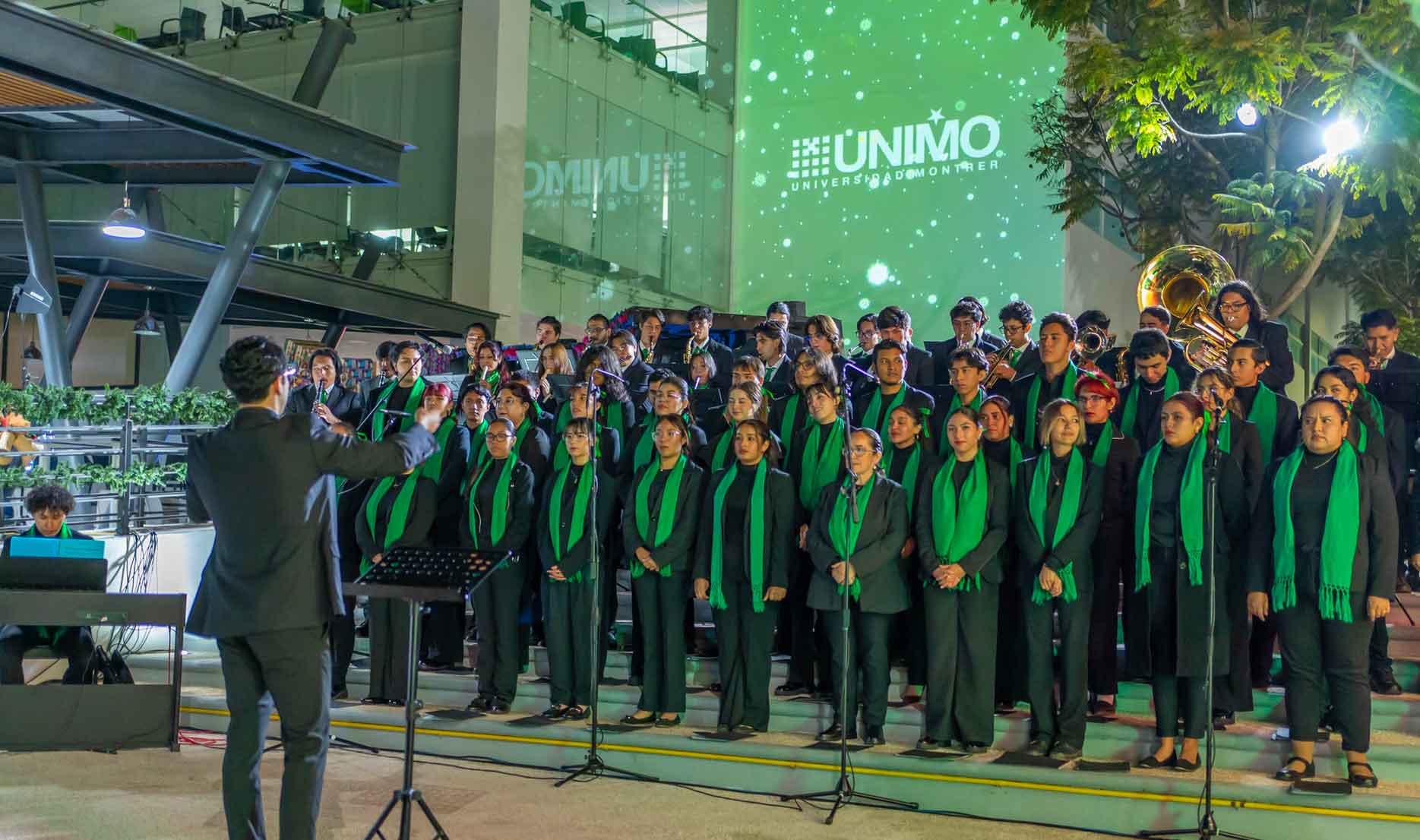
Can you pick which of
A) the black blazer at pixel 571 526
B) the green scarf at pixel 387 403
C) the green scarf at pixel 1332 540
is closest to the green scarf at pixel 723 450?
the black blazer at pixel 571 526

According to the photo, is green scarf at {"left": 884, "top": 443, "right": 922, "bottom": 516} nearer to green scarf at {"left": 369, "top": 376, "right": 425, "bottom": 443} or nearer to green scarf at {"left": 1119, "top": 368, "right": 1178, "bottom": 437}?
green scarf at {"left": 1119, "top": 368, "right": 1178, "bottom": 437}

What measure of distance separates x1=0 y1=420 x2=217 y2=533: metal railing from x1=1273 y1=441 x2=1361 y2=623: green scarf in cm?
640

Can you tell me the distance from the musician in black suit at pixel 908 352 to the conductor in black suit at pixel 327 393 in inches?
139

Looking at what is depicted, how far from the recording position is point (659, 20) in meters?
20.4

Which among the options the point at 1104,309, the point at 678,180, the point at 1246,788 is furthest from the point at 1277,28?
the point at 678,180

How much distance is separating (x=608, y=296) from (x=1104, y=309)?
726 cm

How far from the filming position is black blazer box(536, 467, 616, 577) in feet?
22.2

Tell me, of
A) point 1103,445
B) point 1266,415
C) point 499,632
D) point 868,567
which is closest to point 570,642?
point 499,632

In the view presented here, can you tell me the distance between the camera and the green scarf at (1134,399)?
6463 millimetres

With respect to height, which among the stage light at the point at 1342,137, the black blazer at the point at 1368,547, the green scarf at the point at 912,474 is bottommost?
the black blazer at the point at 1368,547

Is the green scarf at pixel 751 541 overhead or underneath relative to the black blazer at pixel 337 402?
underneath

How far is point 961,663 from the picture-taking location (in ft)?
19.4

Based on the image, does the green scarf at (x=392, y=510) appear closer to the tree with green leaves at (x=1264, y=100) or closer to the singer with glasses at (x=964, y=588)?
the singer with glasses at (x=964, y=588)

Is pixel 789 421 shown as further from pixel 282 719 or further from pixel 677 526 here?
pixel 282 719
